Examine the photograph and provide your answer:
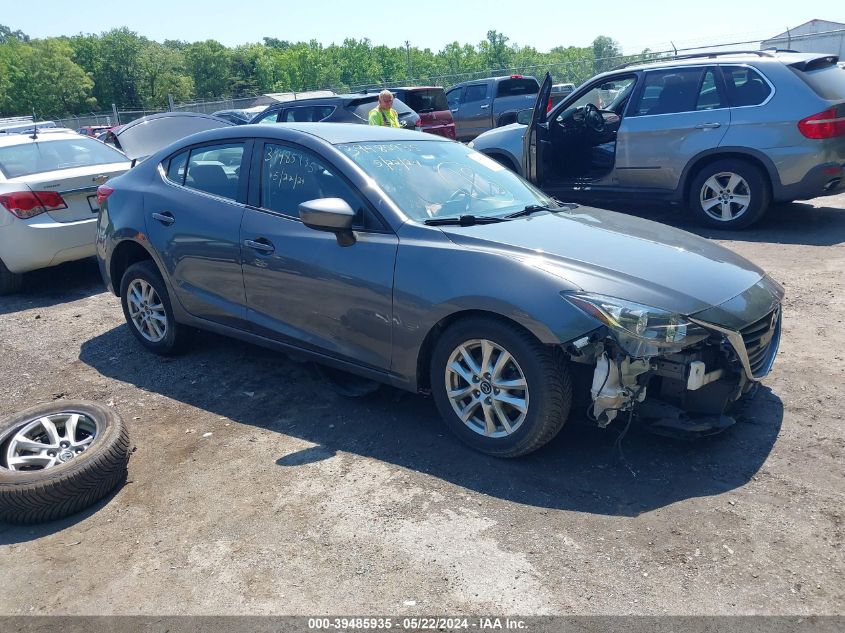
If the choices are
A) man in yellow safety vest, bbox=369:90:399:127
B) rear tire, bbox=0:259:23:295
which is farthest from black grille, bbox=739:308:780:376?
rear tire, bbox=0:259:23:295

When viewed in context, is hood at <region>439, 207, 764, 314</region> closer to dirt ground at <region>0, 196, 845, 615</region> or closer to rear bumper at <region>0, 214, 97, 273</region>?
dirt ground at <region>0, 196, 845, 615</region>

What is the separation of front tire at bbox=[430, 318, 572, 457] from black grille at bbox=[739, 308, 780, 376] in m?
0.95

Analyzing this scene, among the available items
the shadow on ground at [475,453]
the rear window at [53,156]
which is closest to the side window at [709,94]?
the shadow on ground at [475,453]

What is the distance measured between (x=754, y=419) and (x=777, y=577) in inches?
54.7

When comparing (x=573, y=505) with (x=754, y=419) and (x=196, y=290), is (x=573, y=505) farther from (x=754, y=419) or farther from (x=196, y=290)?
(x=196, y=290)

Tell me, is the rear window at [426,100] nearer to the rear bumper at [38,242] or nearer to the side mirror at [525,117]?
the side mirror at [525,117]

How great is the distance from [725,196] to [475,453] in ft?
19.3

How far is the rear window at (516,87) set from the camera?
1980 centimetres

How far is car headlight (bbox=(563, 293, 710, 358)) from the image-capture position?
3.26 m

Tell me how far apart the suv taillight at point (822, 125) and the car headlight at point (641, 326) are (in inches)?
212

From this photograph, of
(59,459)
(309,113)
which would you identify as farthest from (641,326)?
(309,113)

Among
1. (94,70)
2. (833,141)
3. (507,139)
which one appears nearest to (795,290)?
(833,141)

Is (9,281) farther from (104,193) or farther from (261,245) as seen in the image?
(261,245)

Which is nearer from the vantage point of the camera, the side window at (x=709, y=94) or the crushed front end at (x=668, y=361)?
the crushed front end at (x=668, y=361)
